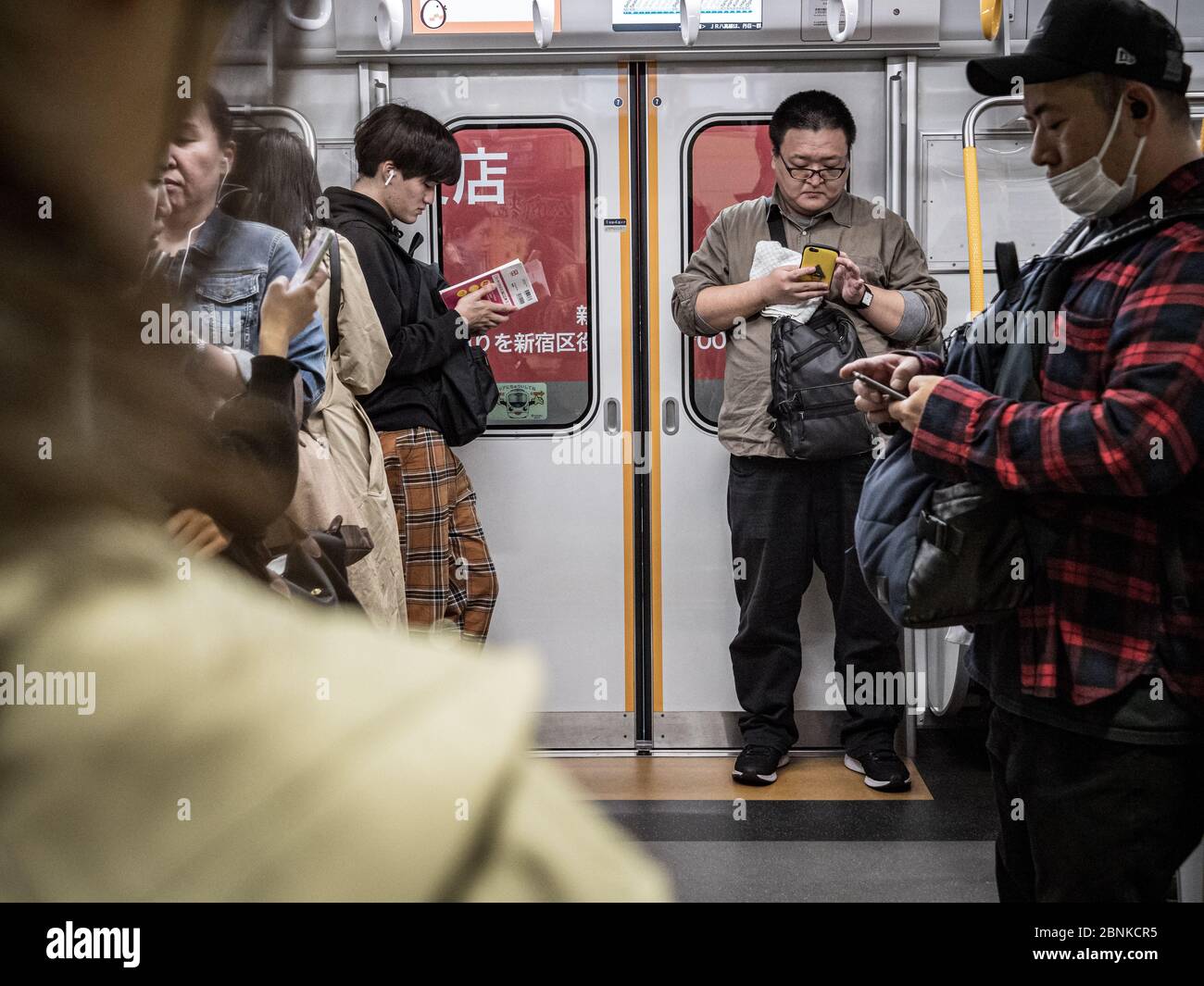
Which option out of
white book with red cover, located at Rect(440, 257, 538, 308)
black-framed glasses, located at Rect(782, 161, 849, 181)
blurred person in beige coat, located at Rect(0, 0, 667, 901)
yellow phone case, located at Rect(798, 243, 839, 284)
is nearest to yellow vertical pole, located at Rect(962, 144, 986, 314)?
black-framed glasses, located at Rect(782, 161, 849, 181)

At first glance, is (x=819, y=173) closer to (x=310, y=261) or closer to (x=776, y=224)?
(x=776, y=224)

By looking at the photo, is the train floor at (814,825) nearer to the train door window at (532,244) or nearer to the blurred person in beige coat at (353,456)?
the blurred person in beige coat at (353,456)

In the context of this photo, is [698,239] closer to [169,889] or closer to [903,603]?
[903,603]

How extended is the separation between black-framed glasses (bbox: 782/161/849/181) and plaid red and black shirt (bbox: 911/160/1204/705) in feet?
6.32

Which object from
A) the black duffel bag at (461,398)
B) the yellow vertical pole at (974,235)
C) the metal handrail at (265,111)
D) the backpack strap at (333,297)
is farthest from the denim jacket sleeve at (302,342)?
the yellow vertical pole at (974,235)

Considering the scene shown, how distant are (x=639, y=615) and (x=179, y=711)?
3603mm

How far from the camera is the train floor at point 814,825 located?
2992 mm

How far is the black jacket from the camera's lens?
10.3 ft

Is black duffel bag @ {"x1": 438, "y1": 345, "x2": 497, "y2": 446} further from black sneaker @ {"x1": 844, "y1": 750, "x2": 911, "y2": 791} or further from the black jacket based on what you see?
black sneaker @ {"x1": 844, "y1": 750, "x2": 911, "y2": 791}

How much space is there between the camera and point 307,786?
0.49m

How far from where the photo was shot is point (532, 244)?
157 inches
